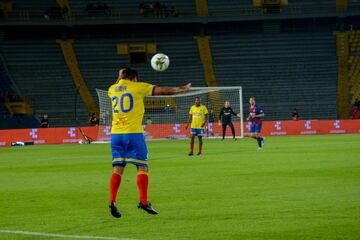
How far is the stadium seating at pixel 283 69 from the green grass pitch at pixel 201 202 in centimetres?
3258

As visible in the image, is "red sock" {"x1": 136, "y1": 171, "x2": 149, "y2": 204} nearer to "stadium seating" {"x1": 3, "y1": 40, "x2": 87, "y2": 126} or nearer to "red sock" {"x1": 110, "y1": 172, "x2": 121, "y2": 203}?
"red sock" {"x1": 110, "y1": 172, "x2": 121, "y2": 203}

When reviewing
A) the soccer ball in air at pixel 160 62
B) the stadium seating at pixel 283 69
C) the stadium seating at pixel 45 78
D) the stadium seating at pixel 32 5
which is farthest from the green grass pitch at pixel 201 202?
the stadium seating at pixel 32 5

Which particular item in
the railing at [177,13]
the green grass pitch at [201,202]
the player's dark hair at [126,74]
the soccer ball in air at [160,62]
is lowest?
the green grass pitch at [201,202]

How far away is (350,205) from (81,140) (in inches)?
1391

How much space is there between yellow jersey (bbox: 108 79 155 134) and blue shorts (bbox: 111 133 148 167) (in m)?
0.12

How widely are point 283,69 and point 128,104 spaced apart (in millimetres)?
46426

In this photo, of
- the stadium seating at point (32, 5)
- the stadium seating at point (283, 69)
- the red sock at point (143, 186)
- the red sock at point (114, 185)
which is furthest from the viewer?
the stadium seating at point (32, 5)

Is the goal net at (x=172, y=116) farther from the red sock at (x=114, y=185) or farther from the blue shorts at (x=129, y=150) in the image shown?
the red sock at (x=114, y=185)

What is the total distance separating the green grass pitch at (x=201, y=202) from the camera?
376 inches

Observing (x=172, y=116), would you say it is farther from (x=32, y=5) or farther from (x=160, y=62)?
(x=32, y=5)

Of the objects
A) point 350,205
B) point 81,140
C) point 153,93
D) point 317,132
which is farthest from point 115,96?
point 317,132

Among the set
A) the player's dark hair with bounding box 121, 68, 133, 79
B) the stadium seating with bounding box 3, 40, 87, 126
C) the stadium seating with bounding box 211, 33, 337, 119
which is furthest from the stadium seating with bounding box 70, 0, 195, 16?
the player's dark hair with bounding box 121, 68, 133, 79

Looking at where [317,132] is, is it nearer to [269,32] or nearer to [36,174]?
[269,32]

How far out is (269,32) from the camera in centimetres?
6138
